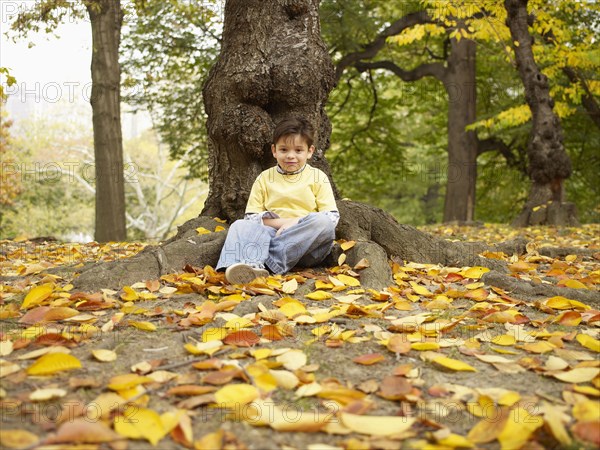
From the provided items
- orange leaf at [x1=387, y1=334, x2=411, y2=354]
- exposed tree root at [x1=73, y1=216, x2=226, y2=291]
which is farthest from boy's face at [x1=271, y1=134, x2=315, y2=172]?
orange leaf at [x1=387, y1=334, x2=411, y2=354]

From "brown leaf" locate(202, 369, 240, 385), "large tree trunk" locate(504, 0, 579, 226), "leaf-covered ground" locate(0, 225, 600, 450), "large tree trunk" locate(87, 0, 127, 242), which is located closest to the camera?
"leaf-covered ground" locate(0, 225, 600, 450)

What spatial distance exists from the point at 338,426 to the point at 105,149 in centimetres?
759

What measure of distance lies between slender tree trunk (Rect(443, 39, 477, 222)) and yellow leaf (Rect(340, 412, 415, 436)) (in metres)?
10.6

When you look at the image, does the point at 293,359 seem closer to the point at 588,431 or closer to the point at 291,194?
the point at 588,431

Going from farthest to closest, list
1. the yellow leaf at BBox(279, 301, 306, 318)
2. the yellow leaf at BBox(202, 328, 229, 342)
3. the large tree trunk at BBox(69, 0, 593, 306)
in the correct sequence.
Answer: the large tree trunk at BBox(69, 0, 593, 306) < the yellow leaf at BBox(279, 301, 306, 318) < the yellow leaf at BBox(202, 328, 229, 342)

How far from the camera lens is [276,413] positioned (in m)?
1.58

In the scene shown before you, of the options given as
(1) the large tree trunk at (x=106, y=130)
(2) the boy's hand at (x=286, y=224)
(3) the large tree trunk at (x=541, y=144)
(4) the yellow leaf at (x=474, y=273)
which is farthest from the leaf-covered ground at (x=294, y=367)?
(3) the large tree trunk at (x=541, y=144)

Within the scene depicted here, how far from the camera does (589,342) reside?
7.18ft

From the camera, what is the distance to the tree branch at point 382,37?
38.1 feet

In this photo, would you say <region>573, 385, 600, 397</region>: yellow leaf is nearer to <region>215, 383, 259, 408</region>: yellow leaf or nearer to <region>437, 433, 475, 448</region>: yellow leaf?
<region>437, 433, 475, 448</region>: yellow leaf

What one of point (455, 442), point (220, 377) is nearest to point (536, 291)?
point (455, 442)

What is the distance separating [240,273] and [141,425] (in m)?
1.71

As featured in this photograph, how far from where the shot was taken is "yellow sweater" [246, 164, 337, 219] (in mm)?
3770

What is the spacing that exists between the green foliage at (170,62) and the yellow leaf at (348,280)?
9512mm
